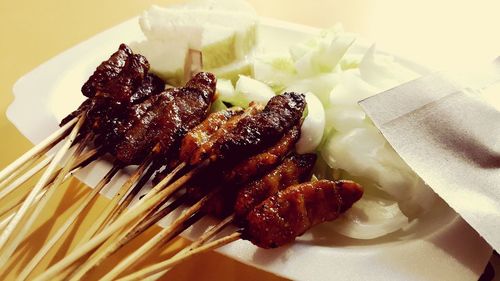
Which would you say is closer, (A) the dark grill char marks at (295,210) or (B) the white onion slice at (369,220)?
(A) the dark grill char marks at (295,210)

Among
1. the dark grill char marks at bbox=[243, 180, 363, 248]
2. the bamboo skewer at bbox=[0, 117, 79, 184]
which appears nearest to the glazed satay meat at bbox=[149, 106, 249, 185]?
the dark grill char marks at bbox=[243, 180, 363, 248]

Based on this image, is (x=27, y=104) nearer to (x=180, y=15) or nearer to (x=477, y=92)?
(x=180, y=15)

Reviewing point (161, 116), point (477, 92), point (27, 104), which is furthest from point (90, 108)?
point (477, 92)

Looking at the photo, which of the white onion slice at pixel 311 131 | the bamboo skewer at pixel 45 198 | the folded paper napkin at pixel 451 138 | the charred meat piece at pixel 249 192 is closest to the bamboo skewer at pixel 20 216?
the bamboo skewer at pixel 45 198

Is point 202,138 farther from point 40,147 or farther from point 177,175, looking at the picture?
point 40,147

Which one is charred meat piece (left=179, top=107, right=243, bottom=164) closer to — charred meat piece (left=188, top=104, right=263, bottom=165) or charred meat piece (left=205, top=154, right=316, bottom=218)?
charred meat piece (left=188, top=104, right=263, bottom=165)

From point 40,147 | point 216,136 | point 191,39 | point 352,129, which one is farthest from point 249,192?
point 191,39

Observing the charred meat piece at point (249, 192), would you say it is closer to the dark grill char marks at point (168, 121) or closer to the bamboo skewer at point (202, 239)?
the bamboo skewer at point (202, 239)
